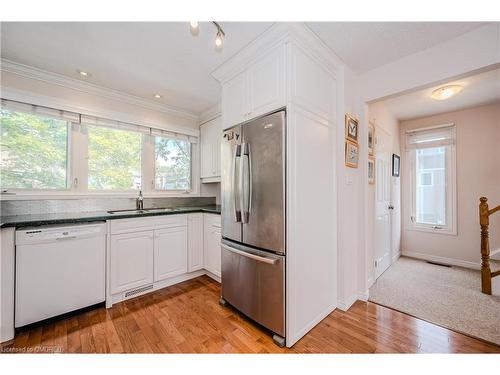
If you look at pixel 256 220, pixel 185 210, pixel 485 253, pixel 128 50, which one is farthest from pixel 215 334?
pixel 485 253

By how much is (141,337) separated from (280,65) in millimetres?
2414

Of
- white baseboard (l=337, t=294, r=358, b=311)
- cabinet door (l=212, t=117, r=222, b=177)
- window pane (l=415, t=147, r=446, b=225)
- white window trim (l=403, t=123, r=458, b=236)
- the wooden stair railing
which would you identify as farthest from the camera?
window pane (l=415, t=147, r=446, b=225)

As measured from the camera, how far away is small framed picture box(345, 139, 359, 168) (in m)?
2.08

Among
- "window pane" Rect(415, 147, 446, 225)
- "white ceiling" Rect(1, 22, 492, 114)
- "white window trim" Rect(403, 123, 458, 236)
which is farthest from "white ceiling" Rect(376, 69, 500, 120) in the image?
"white ceiling" Rect(1, 22, 492, 114)

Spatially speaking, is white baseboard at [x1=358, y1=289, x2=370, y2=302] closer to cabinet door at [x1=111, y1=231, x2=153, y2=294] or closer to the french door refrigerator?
the french door refrigerator

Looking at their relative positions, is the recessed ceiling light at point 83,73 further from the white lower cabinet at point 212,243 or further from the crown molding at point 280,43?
the white lower cabinet at point 212,243

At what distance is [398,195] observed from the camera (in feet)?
12.1

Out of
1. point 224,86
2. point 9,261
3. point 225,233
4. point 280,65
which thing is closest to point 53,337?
point 9,261

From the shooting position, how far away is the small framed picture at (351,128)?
2.09 metres

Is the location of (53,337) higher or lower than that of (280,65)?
lower

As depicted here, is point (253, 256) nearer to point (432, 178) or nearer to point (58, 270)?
point (58, 270)

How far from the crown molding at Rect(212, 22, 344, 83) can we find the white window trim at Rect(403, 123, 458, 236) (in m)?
2.71

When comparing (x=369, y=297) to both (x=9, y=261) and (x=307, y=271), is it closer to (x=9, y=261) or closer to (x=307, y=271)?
(x=307, y=271)
